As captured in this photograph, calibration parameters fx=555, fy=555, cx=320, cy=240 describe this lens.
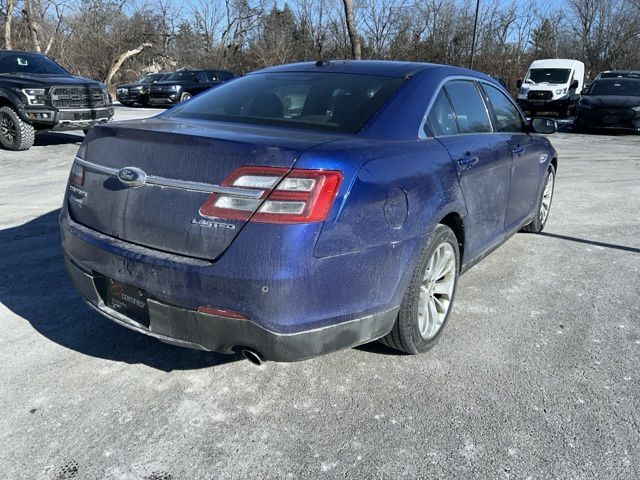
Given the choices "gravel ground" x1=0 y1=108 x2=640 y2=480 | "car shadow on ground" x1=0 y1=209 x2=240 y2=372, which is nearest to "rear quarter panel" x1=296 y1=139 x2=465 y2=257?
"gravel ground" x1=0 y1=108 x2=640 y2=480

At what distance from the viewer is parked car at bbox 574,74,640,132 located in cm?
1520

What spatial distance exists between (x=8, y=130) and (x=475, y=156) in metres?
10.1

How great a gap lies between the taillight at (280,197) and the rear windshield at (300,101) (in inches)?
23.9

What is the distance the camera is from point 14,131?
1054 cm

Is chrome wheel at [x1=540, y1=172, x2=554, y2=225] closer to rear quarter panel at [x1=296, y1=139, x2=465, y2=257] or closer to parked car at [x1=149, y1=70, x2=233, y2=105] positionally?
rear quarter panel at [x1=296, y1=139, x2=465, y2=257]

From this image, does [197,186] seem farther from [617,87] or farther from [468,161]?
[617,87]

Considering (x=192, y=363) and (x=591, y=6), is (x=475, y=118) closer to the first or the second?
(x=192, y=363)

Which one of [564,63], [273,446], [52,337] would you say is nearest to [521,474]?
[273,446]

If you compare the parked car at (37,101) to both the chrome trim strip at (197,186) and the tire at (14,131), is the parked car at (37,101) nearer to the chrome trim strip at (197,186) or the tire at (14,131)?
the tire at (14,131)

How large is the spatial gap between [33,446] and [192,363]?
34.1 inches

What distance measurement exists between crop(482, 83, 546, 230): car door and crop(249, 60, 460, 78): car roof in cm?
53

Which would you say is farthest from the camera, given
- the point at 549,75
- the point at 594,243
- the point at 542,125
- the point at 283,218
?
the point at 549,75

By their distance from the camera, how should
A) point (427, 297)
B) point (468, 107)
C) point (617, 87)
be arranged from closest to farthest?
point (427, 297) < point (468, 107) < point (617, 87)

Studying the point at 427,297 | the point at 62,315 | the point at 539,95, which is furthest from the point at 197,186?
the point at 539,95
